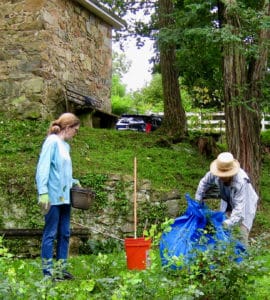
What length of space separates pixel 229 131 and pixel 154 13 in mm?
6370

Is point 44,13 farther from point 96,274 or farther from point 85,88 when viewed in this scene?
point 96,274

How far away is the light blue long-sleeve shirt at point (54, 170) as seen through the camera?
481 cm

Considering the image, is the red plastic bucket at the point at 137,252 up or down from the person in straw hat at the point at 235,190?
down

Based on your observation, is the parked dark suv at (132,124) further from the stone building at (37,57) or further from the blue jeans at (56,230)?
the blue jeans at (56,230)

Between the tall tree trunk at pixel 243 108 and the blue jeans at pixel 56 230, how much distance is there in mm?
3608

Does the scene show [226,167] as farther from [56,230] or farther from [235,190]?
[56,230]

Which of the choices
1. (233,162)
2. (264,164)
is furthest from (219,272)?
(264,164)

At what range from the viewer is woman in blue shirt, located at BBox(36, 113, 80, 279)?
479 centimetres

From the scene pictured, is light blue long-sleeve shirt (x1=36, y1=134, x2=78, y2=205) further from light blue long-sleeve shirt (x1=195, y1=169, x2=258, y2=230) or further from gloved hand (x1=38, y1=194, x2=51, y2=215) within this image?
light blue long-sleeve shirt (x1=195, y1=169, x2=258, y2=230)

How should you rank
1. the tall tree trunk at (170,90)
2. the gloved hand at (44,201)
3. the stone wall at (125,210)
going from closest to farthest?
1. the gloved hand at (44,201)
2. the stone wall at (125,210)
3. the tall tree trunk at (170,90)

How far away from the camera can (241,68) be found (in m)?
8.00

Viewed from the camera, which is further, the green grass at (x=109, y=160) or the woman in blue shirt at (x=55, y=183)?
the green grass at (x=109, y=160)

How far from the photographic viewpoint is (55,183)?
4.89 metres

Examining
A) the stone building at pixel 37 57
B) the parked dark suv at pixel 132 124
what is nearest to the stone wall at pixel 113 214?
the stone building at pixel 37 57
